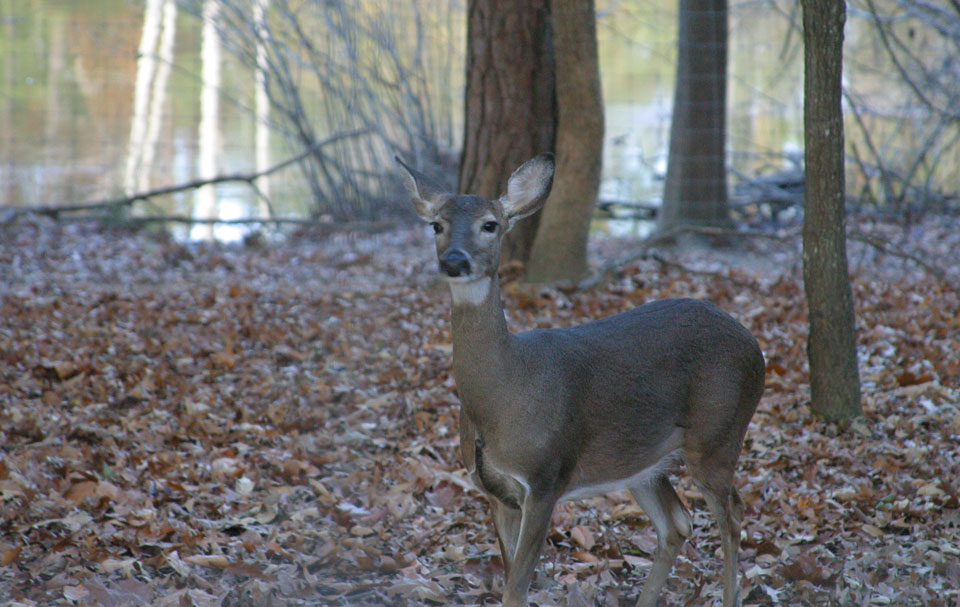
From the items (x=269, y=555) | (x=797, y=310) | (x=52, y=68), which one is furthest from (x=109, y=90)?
(x=269, y=555)

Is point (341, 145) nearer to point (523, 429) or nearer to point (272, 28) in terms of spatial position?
point (272, 28)

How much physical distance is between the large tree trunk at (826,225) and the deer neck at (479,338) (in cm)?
258

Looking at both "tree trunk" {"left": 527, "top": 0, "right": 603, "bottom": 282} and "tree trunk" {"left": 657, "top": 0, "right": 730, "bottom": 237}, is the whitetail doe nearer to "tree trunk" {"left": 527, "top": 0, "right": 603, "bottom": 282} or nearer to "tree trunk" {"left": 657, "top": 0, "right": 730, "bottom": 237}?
"tree trunk" {"left": 527, "top": 0, "right": 603, "bottom": 282}

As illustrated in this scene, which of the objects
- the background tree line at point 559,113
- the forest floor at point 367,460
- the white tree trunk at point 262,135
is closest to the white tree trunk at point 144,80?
the white tree trunk at point 262,135

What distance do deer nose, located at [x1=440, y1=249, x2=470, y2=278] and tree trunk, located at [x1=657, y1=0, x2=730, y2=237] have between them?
7.64 m

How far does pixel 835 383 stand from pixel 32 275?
742cm

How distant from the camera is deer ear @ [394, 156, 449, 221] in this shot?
3.66m

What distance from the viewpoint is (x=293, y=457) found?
5.52 m

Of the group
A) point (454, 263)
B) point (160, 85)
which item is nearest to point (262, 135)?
point (160, 85)

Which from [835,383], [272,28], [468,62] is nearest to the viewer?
[835,383]

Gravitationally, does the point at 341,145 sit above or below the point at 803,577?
above

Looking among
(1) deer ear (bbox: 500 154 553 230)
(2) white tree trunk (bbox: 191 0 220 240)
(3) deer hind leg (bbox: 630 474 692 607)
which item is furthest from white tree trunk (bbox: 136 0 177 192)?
(3) deer hind leg (bbox: 630 474 692 607)

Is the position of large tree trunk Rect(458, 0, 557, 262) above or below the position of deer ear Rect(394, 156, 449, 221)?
above

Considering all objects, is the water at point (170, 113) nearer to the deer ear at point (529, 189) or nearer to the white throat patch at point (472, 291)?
the deer ear at point (529, 189)
